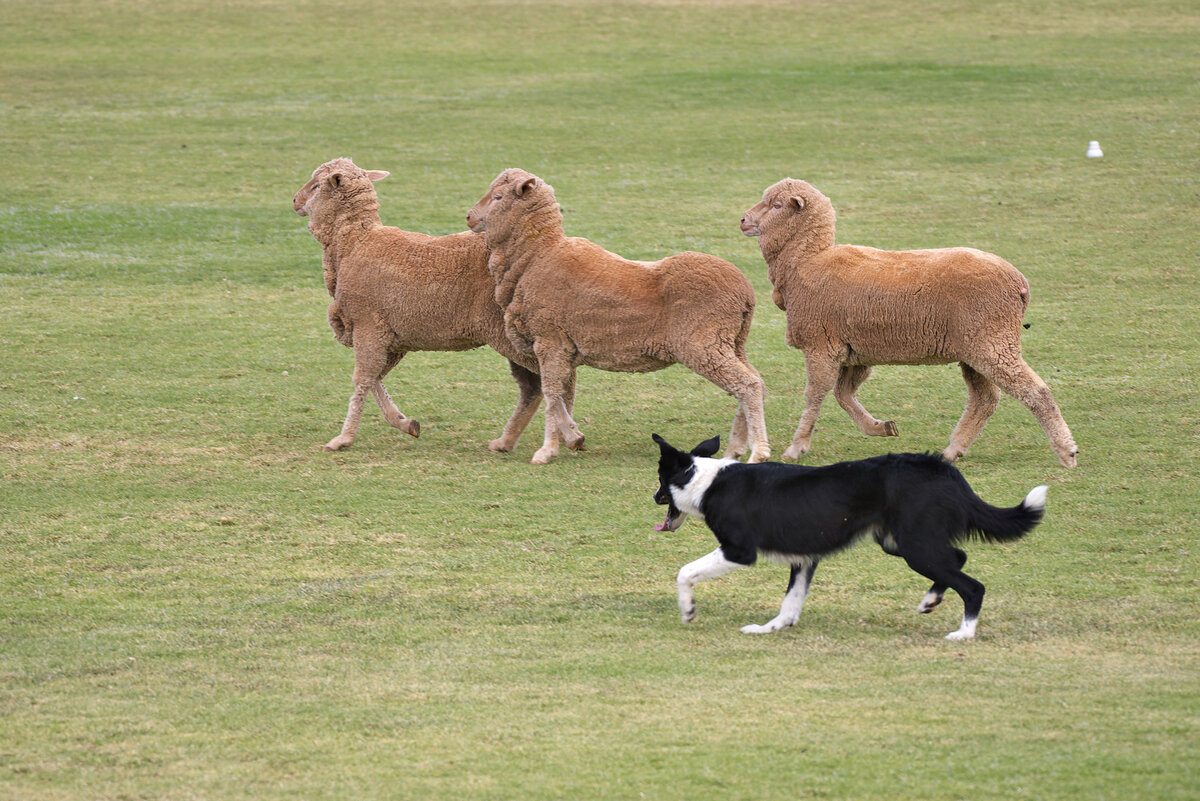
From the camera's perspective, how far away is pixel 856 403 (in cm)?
1146

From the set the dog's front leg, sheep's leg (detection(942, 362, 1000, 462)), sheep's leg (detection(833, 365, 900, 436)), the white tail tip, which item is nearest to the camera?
the white tail tip

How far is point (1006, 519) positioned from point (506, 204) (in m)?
5.33

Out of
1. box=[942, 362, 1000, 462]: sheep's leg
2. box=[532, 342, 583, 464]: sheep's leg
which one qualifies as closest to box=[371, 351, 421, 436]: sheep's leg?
box=[532, 342, 583, 464]: sheep's leg

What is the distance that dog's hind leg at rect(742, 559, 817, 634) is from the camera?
741cm

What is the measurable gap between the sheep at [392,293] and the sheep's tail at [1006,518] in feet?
16.2

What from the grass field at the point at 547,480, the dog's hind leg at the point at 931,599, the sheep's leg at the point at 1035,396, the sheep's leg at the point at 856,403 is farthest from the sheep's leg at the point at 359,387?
the dog's hind leg at the point at 931,599

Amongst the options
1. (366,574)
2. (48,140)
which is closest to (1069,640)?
(366,574)

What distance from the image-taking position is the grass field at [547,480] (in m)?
6.00

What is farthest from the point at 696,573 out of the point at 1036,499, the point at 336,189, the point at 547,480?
the point at 336,189

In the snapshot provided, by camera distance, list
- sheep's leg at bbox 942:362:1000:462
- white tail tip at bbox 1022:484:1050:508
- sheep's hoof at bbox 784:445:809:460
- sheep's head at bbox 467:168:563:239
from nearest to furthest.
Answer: white tail tip at bbox 1022:484:1050:508 < sheep's leg at bbox 942:362:1000:462 < sheep's hoof at bbox 784:445:809:460 < sheep's head at bbox 467:168:563:239

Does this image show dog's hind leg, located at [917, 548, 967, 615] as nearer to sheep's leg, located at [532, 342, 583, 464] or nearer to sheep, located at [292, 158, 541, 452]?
sheep's leg, located at [532, 342, 583, 464]

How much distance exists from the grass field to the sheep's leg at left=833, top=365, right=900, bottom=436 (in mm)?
194

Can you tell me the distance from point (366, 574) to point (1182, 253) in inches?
505

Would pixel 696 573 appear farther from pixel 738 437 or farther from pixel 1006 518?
pixel 738 437
